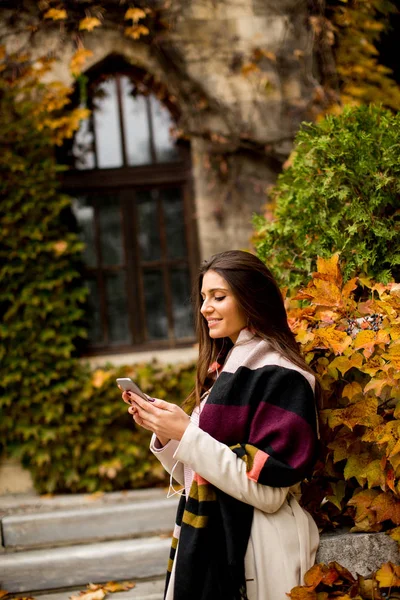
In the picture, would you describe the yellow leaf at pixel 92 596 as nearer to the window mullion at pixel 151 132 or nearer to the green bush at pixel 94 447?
the green bush at pixel 94 447

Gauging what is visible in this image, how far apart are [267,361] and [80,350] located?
3453 millimetres

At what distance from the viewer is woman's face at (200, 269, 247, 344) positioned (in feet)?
6.95

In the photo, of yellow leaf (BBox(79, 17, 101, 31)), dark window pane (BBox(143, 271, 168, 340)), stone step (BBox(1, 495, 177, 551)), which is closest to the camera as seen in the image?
stone step (BBox(1, 495, 177, 551))

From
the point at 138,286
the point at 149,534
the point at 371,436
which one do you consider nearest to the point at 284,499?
the point at 371,436

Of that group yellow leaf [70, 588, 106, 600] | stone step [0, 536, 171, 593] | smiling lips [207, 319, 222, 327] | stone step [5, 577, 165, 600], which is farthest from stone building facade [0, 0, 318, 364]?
smiling lips [207, 319, 222, 327]

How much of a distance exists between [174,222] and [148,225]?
0.23m

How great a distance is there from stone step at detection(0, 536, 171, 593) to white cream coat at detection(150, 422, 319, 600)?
1.89 m

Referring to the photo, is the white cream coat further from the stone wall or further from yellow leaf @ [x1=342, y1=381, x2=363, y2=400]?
the stone wall

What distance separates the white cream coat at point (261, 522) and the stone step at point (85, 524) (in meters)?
2.21

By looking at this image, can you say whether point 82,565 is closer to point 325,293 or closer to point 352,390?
point 352,390

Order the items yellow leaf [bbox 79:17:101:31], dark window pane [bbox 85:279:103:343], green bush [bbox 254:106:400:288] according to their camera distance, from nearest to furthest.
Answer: green bush [bbox 254:106:400:288], yellow leaf [bbox 79:17:101:31], dark window pane [bbox 85:279:103:343]

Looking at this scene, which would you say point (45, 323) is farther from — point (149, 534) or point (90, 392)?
Result: point (149, 534)

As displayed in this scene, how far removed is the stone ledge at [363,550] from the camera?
2.12 metres

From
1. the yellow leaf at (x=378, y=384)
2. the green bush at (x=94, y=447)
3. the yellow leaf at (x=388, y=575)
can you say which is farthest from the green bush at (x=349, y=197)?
the green bush at (x=94, y=447)
